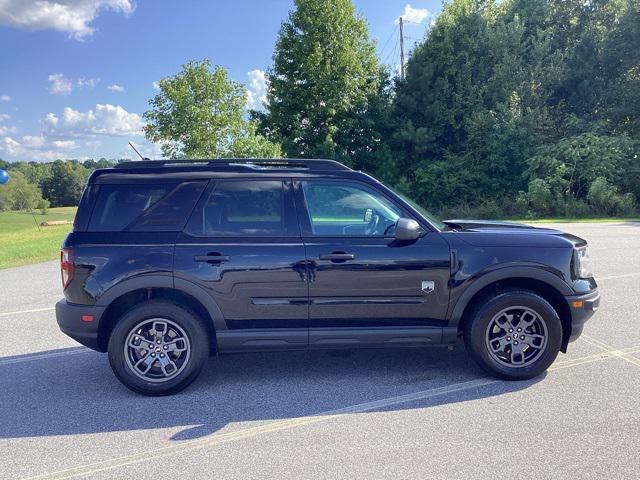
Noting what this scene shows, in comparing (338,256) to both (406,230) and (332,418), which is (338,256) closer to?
(406,230)

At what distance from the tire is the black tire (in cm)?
233

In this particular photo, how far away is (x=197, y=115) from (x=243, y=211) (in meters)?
16.0

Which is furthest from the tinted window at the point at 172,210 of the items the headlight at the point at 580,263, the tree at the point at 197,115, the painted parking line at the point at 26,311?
the tree at the point at 197,115

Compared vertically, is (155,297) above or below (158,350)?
above

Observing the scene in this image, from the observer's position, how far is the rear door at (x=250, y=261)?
418 centimetres

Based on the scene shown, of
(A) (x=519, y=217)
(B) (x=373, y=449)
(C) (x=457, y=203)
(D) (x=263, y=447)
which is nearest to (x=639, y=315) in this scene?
(B) (x=373, y=449)

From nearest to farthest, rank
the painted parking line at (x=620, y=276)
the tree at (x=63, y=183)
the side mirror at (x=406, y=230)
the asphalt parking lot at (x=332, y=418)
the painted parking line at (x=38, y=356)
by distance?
the asphalt parking lot at (x=332, y=418) < the side mirror at (x=406, y=230) < the painted parking line at (x=38, y=356) < the painted parking line at (x=620, y=276) < the tree at (x=63, y=183)

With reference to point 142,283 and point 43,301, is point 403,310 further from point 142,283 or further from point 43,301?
point 43,301

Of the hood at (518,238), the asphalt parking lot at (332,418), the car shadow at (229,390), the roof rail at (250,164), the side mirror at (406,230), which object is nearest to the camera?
the asphalt parking lot at (332,418)

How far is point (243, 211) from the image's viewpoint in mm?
4344

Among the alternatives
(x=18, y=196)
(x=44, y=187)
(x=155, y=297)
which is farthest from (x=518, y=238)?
(x=44, y=187)

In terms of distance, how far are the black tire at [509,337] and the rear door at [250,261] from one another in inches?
58.3

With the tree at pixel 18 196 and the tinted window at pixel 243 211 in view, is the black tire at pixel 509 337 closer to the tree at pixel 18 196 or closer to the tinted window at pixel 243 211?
the tinted window at pixel 243 211

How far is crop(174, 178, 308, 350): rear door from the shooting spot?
4180 mm
